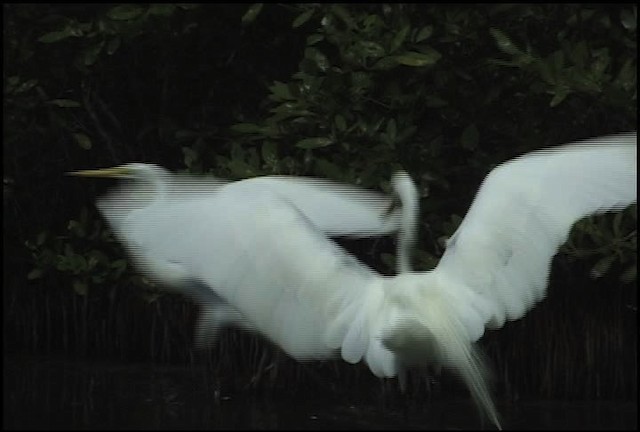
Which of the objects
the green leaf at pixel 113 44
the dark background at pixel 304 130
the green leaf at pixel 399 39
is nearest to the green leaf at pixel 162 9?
the dark background at pixel 304 130

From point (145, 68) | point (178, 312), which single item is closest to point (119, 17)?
point (145, 68)

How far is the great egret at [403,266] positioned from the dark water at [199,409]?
3.69 ft

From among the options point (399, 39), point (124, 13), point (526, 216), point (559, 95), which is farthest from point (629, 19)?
point (124, 13)

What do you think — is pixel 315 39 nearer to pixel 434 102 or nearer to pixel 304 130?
pixel 304 130

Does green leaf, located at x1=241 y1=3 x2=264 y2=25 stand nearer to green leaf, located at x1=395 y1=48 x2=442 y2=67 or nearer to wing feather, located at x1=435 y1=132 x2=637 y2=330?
green leaf, located at x1=395 y1=48 x2=442 y2=67

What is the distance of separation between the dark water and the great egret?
3.69 feet

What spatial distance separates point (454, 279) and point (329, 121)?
4.80 feet

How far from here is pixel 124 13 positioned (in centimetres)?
532

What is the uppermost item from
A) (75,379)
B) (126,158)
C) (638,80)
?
(638,80)

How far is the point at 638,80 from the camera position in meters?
4.81

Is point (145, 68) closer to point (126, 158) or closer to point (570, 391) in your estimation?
point (126, 158)

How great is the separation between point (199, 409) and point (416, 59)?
142 centimetres

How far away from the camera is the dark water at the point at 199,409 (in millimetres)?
4773

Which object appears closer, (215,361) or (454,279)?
(454,279)
